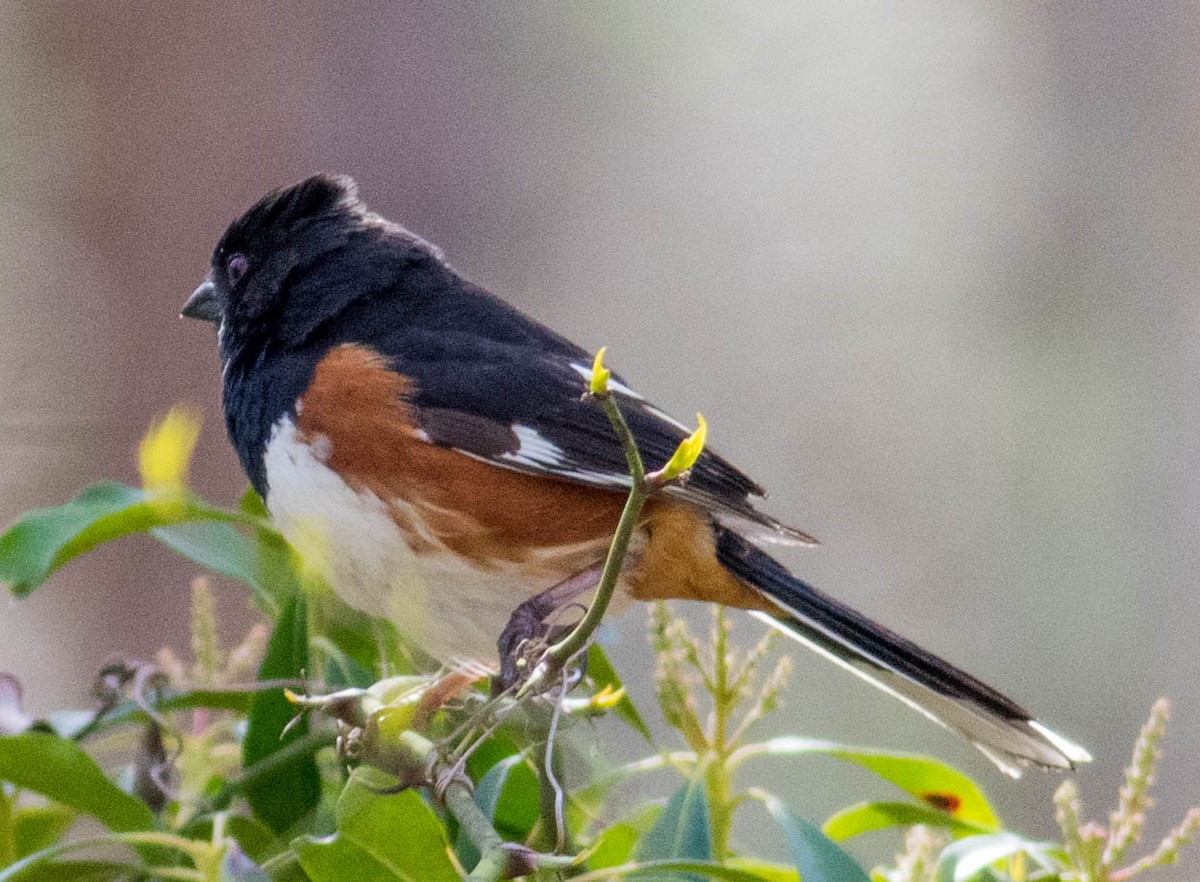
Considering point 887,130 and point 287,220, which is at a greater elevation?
point 887,130

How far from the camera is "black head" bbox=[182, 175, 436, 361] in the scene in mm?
1636

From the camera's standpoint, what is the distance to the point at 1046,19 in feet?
16.6

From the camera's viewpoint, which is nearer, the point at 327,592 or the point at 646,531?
the point at 327,592

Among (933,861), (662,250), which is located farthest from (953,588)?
(933,861)

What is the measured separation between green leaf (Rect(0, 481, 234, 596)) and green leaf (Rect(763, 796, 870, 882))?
588 millimetres

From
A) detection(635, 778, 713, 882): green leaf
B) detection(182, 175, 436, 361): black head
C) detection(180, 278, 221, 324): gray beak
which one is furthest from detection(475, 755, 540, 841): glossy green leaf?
detection(180, 278, 221, 324): gray beak

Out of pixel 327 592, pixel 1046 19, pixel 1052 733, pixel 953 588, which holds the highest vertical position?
pixel 1046 19

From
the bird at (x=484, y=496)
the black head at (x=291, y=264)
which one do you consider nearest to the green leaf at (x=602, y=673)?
the bird at (x=484, y=496)

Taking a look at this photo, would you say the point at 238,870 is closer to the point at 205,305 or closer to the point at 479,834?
the point at 479,834

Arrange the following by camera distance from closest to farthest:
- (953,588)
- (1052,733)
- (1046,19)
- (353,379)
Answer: (1052,733)
(353,379)
(953,588)
(1046,19)

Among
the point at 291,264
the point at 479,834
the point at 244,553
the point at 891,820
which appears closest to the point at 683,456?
the point at 479,834

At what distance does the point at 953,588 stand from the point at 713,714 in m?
3.28

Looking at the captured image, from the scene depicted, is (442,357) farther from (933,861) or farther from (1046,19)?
(1046,19)

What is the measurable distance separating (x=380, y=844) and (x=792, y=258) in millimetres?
4246
